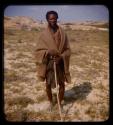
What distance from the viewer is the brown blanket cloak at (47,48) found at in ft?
15.3

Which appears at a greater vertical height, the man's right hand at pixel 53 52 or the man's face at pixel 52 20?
the man's face at pixel 52 20

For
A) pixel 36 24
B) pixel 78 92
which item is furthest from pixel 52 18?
pixel 78 92

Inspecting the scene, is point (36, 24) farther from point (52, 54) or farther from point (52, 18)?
point (52, 54)

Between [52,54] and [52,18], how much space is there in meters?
0.38

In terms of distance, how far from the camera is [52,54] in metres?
4.71

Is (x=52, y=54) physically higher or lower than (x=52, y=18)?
lower

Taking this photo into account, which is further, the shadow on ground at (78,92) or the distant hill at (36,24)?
the shadow on ground at (78,92)

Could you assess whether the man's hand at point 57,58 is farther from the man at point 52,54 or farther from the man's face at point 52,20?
the man's face at point 52,20

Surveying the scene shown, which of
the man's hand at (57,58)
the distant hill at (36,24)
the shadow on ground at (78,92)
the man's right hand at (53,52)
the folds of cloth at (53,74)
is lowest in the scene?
the shadow on ground at (78,92)

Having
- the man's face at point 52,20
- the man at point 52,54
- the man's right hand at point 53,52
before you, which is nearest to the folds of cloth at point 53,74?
the man at point 52,54

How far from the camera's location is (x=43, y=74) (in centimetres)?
475

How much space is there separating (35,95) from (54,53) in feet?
1.63

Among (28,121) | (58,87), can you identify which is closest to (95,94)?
(58,87)

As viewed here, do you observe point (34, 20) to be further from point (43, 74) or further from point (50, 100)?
point (50, 100)
